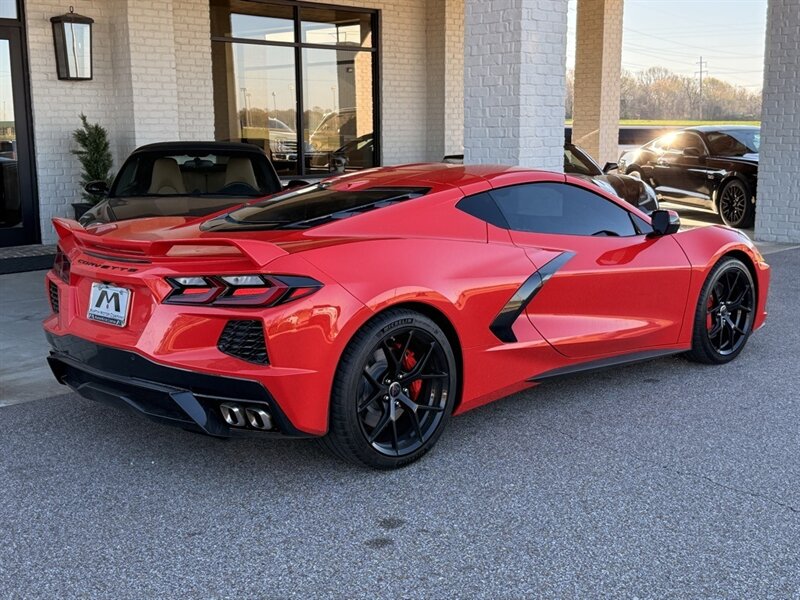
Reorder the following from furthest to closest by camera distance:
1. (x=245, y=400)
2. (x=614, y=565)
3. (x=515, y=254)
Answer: (x=515, y=254)
(x=245, y=400)
(x=614, y=565)

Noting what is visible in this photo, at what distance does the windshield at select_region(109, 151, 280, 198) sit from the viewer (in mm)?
7891

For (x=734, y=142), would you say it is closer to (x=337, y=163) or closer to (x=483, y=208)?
(x=337, y=163)

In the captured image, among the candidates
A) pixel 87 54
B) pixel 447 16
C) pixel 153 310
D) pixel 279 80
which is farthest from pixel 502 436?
pixel 447 16

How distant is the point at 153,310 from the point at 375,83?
11561 mm

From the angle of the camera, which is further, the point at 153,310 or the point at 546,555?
the point at 153,310

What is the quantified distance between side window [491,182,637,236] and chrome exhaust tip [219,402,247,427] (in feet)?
5.70

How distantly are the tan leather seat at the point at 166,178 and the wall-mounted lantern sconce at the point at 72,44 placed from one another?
3.41 m

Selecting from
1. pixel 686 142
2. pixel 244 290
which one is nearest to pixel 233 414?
pixel 244 290

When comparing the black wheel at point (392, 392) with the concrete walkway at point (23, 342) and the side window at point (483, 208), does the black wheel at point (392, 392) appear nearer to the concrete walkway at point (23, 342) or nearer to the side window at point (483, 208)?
the side window at point (483, 208)

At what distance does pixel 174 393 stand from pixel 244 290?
0.50m

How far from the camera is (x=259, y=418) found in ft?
11.9

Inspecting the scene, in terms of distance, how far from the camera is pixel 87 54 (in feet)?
35.1

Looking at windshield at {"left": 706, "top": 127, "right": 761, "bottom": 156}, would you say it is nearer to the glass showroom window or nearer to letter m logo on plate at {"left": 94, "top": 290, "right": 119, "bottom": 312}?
the glass showroom window

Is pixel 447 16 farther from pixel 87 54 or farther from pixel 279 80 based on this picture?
pixel 87 54
